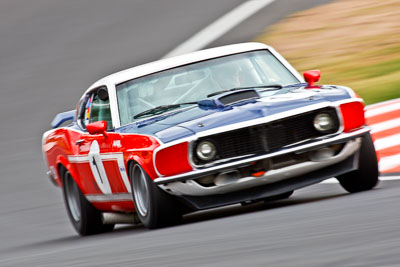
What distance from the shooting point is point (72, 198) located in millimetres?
9008

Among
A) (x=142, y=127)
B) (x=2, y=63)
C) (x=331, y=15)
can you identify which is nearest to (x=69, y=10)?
(x=2, y=63)

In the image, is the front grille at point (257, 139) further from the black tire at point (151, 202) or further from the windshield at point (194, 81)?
the windshield at point (194, 81)

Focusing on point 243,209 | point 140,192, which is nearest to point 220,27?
point 243,209

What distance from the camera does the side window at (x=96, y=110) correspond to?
325 inches

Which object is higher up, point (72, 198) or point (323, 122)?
point (323, 122)

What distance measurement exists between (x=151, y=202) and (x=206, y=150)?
1.73ft

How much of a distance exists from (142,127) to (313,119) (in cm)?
126

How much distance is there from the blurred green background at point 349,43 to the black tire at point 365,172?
5367 mm

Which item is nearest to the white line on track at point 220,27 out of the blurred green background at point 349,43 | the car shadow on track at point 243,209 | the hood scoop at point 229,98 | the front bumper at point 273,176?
the blurred green background at point 349,43

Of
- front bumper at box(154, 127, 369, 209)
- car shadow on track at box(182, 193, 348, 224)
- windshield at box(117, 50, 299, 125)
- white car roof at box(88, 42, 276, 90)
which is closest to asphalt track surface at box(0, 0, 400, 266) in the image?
car shadow on track at box(182, 193, 348, 224)

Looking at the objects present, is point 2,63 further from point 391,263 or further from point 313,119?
point 391,263

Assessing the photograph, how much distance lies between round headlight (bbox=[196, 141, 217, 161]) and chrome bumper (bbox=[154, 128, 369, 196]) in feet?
0.29

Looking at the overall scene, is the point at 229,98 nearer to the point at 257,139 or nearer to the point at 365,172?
the point at 257,139

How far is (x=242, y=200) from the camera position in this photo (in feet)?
22.8
